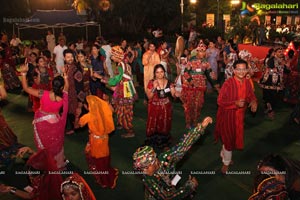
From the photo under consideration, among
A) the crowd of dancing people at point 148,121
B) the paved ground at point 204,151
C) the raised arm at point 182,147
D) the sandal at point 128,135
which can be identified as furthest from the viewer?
the sandal at point 128,135

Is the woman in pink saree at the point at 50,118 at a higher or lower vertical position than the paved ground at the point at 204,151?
higher

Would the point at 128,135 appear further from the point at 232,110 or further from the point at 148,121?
the point at 232,110

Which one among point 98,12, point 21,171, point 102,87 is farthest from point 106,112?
point 98,12

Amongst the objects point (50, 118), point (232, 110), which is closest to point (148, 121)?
point (232, 110)

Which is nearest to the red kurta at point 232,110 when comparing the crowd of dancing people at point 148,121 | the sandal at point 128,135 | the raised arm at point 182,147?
the crowd of dancing people at point 148,121

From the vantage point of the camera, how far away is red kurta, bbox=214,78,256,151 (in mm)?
5016

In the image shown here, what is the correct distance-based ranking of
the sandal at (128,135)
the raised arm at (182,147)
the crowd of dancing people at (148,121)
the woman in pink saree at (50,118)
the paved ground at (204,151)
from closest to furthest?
the crowd of dancing people at (148,121) < the raised arm at (182,147) < the woman in pink saree at (50,118) < the paved ground at (204,151) < the sandal at (128,135)

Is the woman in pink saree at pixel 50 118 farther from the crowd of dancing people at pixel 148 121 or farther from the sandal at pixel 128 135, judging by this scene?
the sandal at pixel 128 135

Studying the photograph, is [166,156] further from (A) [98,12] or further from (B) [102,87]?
(A) [98,12]

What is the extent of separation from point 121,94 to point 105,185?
6.52ft

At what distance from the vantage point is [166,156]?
325cm

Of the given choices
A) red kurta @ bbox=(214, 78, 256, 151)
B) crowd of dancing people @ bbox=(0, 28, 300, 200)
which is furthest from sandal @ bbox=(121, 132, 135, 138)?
red kurta @ bbox=(214, 78, 256, 151)

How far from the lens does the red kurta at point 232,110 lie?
502 cm

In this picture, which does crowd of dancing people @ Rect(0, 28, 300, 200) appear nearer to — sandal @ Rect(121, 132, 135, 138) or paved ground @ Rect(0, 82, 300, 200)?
sandal @ Rect(121, 132, 135, 138)
